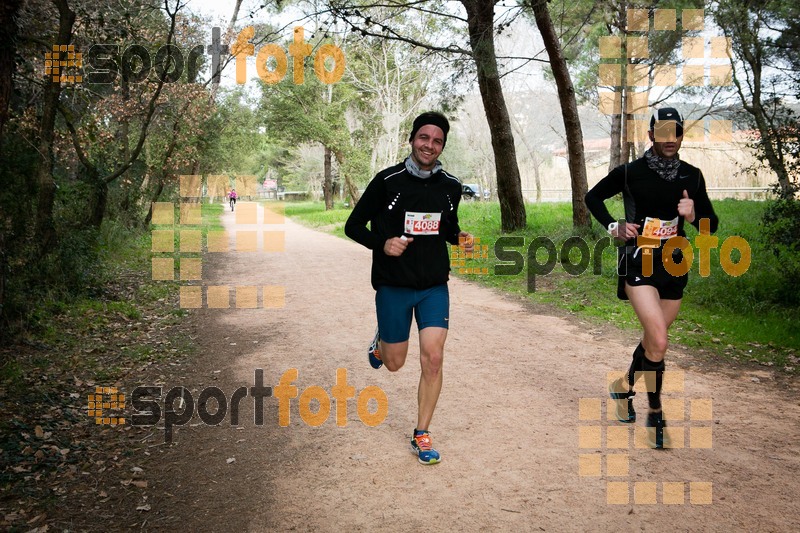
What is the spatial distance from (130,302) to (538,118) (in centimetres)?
5358

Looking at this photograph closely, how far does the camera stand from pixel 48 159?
9.09m

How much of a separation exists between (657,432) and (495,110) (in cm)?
1315

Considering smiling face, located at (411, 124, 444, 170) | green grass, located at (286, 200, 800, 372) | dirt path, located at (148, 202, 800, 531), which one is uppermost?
smiling face, located at (411, 124, 444, 170)

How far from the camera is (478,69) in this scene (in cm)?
1509

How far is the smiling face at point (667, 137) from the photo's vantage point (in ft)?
15.7

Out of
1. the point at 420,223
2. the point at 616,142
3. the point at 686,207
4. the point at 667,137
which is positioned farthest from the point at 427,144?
the point at 616,142

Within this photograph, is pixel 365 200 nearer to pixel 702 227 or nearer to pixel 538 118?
pixel 702 227

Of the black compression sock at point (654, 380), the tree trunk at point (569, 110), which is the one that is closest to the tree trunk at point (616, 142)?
the tree trunk at point (569, 110)

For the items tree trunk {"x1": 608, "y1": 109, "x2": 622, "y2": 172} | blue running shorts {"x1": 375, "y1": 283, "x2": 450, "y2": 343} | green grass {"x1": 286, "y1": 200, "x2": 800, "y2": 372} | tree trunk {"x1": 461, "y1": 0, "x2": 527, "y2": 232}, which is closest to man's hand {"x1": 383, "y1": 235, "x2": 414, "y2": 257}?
blue running shorts {"x1": 375, "y1": 283, "x2": 450, "y2": 343}

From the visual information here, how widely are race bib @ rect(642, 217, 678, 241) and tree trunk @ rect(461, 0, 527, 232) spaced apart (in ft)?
32.8

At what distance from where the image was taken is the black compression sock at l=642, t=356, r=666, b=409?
16.5 ft

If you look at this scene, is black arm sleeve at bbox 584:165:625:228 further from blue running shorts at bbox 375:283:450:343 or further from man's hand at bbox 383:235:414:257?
man's hand at bbox 383:235:414:257

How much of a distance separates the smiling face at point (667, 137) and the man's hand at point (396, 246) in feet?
7.01

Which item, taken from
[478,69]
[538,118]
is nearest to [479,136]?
[538,118]
